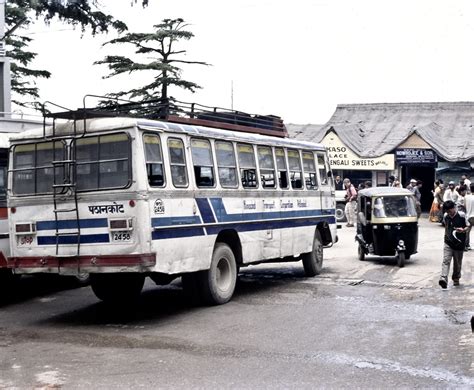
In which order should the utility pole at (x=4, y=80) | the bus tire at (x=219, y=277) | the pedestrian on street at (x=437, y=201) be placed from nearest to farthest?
the bus tire at (x=219, y=277)
the utility pole at (x=4, y=80)
the pedestrian on street at (x=437, y=201)

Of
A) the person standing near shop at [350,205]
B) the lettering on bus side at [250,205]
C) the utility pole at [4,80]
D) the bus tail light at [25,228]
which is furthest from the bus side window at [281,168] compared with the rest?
the utility pole at [4,80]

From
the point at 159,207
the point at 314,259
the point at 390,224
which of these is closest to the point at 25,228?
the point at 159,207

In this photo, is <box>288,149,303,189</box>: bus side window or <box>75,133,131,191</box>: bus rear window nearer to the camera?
<box>75,133,131,191</box>: bus rear window

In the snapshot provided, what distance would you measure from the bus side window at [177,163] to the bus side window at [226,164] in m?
1.10

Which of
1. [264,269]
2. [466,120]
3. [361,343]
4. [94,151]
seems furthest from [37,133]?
[466,120]

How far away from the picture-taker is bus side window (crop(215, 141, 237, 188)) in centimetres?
1262

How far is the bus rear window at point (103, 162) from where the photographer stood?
35.2 feet

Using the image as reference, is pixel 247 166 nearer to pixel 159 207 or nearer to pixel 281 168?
pixel 281 168

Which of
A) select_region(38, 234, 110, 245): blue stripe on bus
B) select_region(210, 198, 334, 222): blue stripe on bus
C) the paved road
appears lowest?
the paved road

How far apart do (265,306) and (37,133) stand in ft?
14.6

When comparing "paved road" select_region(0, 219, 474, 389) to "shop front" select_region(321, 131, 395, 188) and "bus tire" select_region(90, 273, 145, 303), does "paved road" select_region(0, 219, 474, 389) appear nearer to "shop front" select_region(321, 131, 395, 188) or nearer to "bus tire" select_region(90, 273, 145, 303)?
"bus tire" select_region(90, 273, 145, 303)

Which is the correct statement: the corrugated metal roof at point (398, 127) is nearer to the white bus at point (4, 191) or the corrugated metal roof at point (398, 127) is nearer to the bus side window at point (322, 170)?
the bus side window at point (322, 170)

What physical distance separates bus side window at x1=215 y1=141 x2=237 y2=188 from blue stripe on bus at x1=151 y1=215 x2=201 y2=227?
1136 millimetres

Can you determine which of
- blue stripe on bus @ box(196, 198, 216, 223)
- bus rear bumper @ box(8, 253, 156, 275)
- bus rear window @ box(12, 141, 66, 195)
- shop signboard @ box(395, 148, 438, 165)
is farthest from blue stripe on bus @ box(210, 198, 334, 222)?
shop signboard @ box(395, 148, 438, 165)
